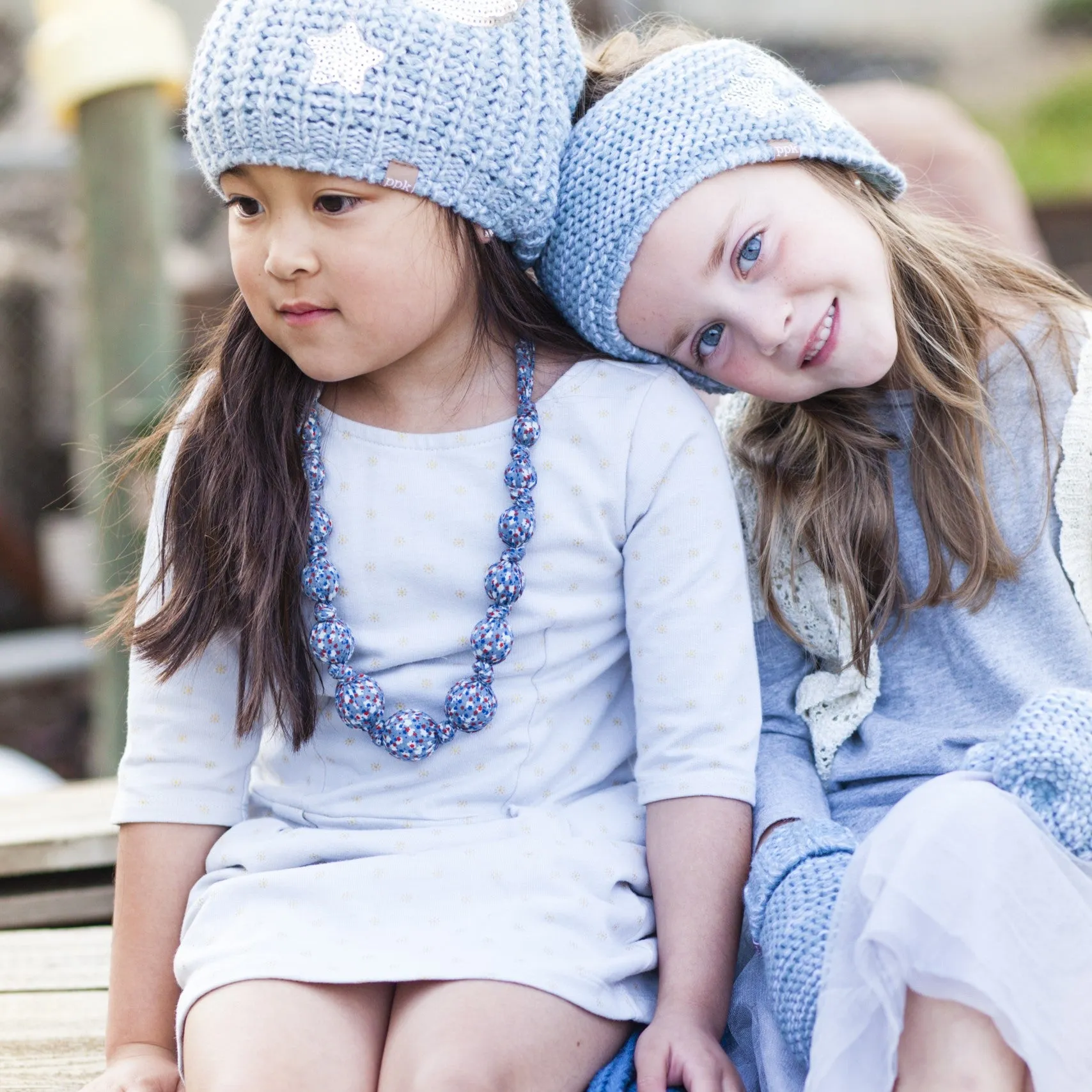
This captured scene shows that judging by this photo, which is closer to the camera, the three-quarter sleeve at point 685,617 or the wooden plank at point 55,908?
the three-quarter sleeve at point 685,617

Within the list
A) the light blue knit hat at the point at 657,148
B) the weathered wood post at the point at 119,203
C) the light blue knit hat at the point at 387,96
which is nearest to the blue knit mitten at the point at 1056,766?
the light blue knit hat at the point at 657,148

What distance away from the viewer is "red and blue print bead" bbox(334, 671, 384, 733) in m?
1.62

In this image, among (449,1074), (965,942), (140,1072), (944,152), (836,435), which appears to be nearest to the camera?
(965,942)

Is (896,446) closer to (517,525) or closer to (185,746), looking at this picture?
(517,525)

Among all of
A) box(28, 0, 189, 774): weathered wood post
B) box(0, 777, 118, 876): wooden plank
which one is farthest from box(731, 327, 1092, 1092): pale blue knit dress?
box(28, 0, 189, 774): weathered wood post

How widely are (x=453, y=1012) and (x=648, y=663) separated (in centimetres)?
46

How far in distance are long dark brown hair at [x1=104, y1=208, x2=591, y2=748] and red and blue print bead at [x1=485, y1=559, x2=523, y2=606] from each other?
0.23 metres

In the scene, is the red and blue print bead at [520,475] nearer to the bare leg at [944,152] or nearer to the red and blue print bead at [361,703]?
the red and blue print bead at [361,703]

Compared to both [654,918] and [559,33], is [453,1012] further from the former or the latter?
[559,33]

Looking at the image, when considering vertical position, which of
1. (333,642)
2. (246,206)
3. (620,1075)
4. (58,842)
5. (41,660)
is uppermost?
(246,206)

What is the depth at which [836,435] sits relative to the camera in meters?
1.80

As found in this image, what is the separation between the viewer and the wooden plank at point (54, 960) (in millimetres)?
2023

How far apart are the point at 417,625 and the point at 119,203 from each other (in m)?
1.76

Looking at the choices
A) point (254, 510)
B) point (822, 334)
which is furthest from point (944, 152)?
point (254, 510)
